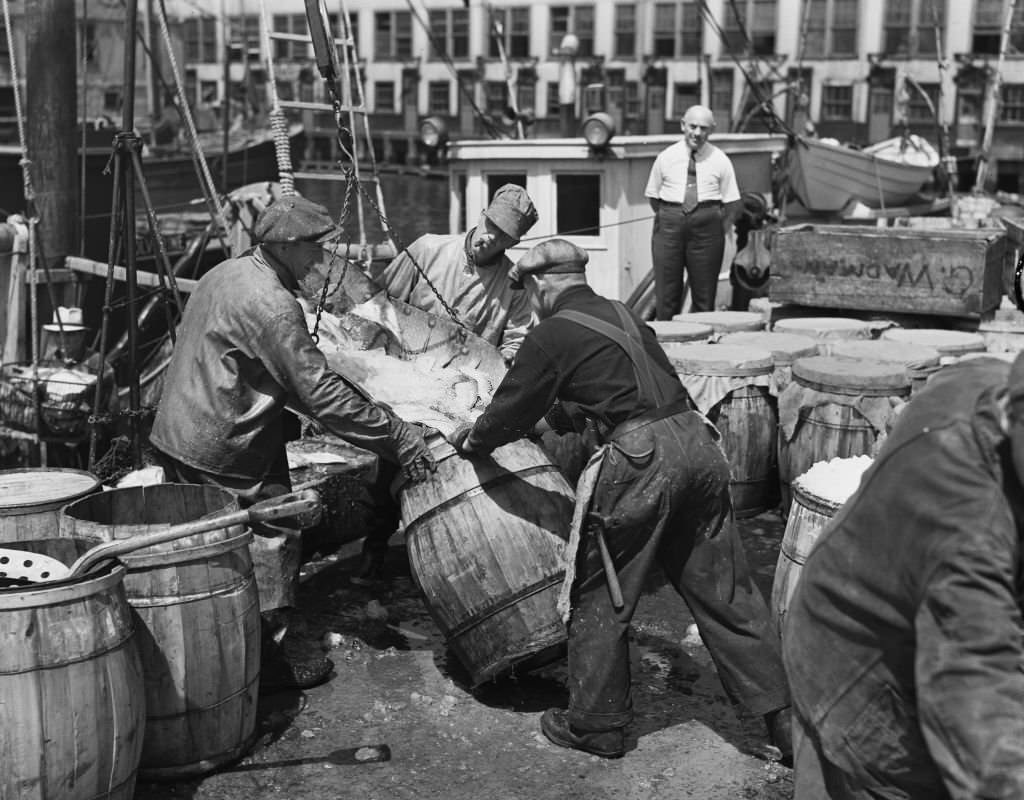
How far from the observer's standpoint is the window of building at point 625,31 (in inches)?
2275

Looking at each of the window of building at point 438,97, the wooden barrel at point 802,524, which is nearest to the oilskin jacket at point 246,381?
the wooden barrel at point 802,524

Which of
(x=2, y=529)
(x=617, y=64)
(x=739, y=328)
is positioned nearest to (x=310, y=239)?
(x=2, y=529)

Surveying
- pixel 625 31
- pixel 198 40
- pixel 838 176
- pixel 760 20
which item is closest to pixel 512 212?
pixel 838 176

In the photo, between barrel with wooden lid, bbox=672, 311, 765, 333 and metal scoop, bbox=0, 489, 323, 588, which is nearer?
metal scoop, bbox=0, 489, 323, 588

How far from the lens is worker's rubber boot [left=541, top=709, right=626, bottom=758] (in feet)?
15.3

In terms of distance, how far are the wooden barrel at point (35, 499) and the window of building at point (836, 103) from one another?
51892 millimetres

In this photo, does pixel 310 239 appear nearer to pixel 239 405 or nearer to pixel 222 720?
pixel 239 405

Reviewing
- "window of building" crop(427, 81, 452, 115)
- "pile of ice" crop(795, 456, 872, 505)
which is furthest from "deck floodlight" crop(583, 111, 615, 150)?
"window of building" crop(427, 81, 452, 115)

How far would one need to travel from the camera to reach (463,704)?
5156mm

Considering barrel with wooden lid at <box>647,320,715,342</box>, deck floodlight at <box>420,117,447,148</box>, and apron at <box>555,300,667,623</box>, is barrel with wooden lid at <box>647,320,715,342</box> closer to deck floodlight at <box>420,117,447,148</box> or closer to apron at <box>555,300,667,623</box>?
apron at <box>555,300,667,623</box>

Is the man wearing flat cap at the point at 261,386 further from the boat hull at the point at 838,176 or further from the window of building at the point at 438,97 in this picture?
the window of building at the point at 438,97

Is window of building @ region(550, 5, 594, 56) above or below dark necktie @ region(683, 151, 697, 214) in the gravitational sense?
above

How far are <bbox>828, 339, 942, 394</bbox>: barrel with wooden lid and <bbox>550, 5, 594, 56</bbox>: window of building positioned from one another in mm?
52855

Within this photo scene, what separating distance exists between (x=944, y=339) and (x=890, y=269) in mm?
1232
